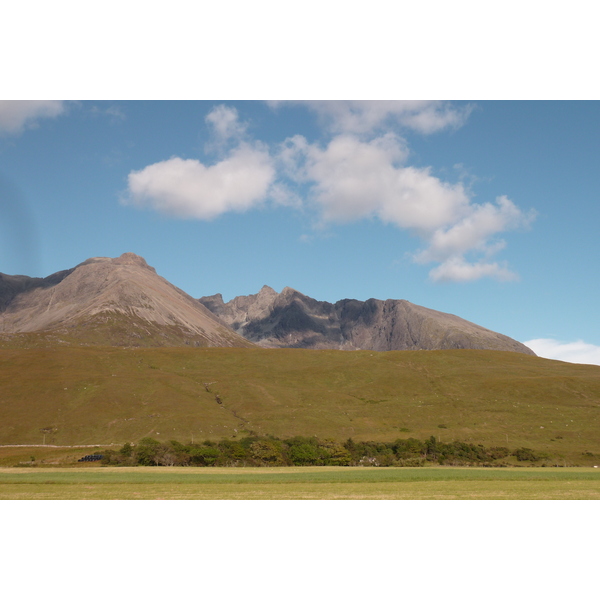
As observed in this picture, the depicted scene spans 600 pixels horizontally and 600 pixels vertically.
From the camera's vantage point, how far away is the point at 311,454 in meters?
84.1

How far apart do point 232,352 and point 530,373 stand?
99.8 m

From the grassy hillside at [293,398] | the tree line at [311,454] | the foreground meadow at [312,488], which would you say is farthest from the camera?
the grassy hillside at [293,398]

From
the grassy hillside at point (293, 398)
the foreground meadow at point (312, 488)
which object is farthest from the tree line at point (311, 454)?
the foreground meadow at point (312, 488)

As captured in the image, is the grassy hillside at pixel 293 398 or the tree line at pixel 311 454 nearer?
the tree line at pixel 311 454

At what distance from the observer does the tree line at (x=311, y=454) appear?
8031 cm

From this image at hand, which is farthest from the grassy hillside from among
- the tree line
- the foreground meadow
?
the foreground meadow

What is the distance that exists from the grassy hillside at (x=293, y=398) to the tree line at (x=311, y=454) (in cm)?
1218

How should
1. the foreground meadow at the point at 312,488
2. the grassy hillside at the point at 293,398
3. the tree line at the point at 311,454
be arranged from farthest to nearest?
1. the grassy hillside at the point at 293,398
2. the tree line at the point at 311,454
3. the foreground meadow at the point at 312,488

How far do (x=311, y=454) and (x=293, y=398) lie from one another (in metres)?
57.5

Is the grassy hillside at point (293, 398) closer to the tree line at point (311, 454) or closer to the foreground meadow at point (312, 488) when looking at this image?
the tree line at point (311, 454)

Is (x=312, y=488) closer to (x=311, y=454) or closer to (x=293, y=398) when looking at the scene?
(x=311, y=454)

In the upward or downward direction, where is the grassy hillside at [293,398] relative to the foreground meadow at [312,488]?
upward

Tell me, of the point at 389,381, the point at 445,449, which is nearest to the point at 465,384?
the point at 389,381
